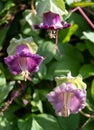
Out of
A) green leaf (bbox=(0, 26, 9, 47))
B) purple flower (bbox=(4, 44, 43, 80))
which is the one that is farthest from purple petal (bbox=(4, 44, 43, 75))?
green leaf (bbox=(0, 26, 9, 47))

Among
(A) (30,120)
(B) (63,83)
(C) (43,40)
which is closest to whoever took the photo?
(B) (63,83)

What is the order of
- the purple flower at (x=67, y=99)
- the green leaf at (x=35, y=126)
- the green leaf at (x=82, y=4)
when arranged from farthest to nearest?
the green leaf at (x=82, y=4) → the green leaf at (x=35, y=126) → the purple flower at (x=67, y=99)

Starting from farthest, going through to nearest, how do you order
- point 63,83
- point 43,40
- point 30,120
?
point 43,40
point 30,120
point 63,83

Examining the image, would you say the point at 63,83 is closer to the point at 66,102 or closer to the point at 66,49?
the point at 66,102

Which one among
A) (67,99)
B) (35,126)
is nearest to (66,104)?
(67,99)

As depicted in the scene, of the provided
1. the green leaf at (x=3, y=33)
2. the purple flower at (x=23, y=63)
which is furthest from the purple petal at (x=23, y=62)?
the green leaf at (x=3, y=33)

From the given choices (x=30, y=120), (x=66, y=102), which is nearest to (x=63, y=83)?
(x=66, y=102)

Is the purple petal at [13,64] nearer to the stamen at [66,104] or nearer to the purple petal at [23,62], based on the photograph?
the purple petal at [23,62]

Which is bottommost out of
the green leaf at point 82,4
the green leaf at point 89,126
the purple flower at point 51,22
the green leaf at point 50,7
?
the green leaf at point 89,126
